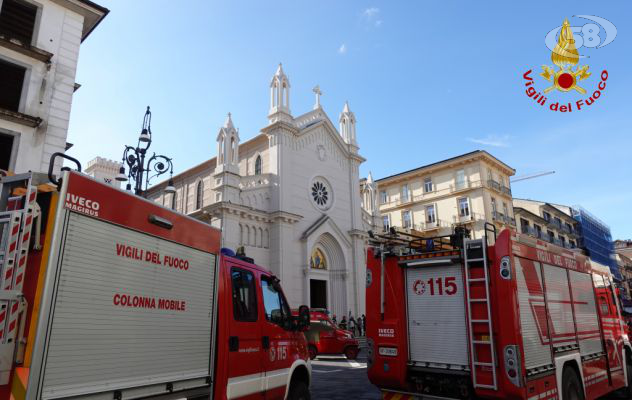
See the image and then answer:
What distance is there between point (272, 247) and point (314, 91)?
13.0 meters

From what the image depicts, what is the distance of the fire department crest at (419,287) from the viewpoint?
700cm

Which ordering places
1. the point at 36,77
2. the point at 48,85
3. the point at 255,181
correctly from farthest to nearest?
the point at 255,181 → the point at 48,85 → the point at 36,77

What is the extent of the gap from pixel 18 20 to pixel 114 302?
636 inches

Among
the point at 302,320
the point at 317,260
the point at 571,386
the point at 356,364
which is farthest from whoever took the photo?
the point at 317,260

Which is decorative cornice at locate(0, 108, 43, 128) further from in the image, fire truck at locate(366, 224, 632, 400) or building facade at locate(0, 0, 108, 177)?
fire truck at locate(366, 224, 632, 400)

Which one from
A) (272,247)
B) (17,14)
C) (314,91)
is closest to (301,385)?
(17,14)

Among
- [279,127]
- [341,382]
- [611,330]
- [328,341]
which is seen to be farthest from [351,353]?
[279,127]

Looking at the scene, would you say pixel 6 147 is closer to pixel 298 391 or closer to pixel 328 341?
pixel 298 391

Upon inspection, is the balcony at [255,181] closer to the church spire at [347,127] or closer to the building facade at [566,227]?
the church spire at [347,127]

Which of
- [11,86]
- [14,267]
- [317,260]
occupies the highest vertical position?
[11,86]

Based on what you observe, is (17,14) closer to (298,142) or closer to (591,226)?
(298,142)

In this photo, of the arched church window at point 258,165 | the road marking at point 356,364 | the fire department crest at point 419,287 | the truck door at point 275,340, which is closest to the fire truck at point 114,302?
the truck door at point 275,340

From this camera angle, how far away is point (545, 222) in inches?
1969

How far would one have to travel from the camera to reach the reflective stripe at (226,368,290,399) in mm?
5578
